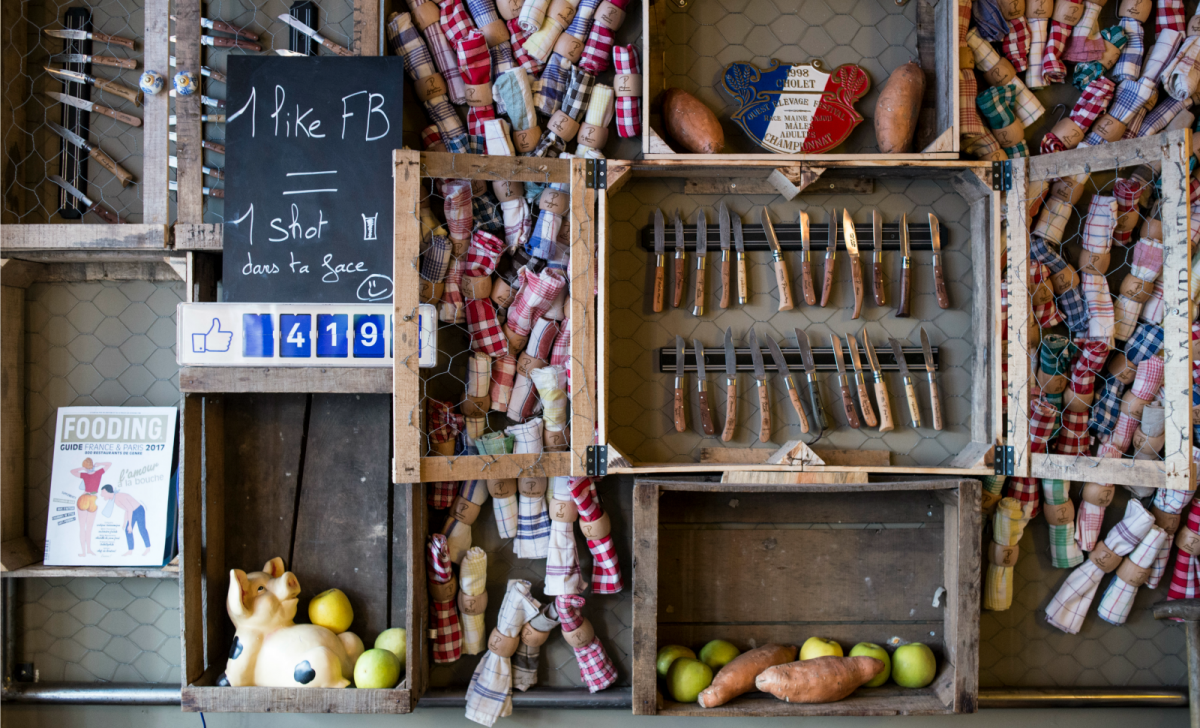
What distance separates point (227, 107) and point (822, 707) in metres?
1.68

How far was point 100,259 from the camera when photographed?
1.57 metres

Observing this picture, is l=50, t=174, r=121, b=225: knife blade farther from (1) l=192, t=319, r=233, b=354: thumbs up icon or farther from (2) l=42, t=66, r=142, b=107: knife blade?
(1) l=192, t=319, r=233, b=354: thumbs up icon

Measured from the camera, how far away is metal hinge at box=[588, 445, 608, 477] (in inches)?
57.2

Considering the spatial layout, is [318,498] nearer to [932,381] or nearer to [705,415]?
[705,415]

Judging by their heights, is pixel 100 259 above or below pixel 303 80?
below

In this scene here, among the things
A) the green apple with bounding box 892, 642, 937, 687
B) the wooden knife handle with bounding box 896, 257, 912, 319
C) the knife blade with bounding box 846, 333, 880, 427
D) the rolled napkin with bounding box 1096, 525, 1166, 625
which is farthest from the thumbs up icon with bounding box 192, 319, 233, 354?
the rolled napkin with bounding box 1096, 525, 1166, 625

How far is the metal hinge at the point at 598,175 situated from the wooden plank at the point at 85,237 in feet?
2.87

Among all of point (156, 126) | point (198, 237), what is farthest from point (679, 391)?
point (156, 126)

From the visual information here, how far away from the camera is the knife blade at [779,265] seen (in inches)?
59.6

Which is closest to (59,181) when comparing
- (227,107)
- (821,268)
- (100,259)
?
(100,259)

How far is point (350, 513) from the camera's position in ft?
5.17

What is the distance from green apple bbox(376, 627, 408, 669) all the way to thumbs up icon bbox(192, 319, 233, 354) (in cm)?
67

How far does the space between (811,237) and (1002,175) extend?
0.38m

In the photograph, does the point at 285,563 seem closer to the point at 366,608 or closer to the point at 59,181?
the point at 366,608
